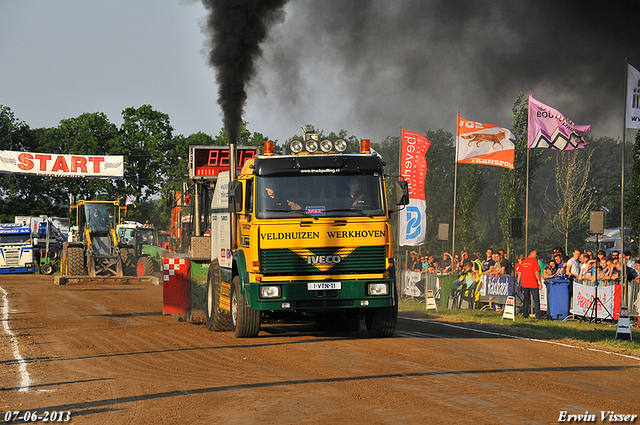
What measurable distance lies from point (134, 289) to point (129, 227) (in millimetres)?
8251

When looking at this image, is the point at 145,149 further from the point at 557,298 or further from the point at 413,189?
the point at 557,298

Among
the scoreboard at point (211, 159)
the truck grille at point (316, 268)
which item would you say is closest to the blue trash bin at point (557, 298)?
the truck grille at point (316, 268)

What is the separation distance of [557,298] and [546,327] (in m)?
2.31

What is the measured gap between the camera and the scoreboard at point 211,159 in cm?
1692

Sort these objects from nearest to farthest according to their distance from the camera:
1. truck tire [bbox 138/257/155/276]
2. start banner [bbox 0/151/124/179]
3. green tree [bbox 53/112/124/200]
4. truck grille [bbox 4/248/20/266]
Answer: truck tire [bbox 138/257/155/276] < truck grille [bbox 4/248/20/266] < start banner [bbox 0/151/124/179] < green tree [bbox 53/112/124/200]

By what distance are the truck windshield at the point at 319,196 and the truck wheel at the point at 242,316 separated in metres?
1.58

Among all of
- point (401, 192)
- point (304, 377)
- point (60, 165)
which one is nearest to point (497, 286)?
point (401, 192)

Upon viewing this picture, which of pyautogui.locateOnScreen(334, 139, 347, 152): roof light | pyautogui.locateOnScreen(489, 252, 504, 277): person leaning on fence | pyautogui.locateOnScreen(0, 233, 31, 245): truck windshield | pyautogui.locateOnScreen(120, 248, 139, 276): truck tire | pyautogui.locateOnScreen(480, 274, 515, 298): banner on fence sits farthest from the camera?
pyautogui.locateOnScreen(0, 233, 31, 245): truck windshield

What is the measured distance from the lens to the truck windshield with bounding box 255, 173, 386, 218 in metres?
12.7

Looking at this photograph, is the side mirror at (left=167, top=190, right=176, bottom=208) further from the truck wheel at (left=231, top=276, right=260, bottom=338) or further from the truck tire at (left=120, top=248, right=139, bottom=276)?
the truck tire at (left=120, top=248, right=139, bottom=276)

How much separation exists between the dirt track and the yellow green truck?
0.79 meters

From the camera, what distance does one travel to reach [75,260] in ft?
113

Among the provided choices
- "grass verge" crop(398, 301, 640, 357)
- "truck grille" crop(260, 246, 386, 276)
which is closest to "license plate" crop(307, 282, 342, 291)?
"truck grille" crop(260, 246, 386, 276)

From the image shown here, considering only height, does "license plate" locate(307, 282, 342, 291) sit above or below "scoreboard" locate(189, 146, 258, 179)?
below
